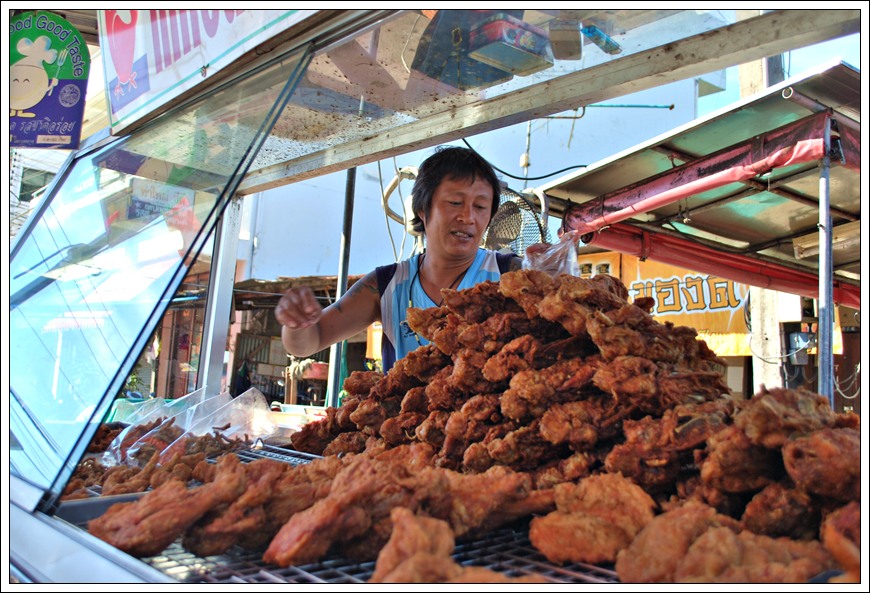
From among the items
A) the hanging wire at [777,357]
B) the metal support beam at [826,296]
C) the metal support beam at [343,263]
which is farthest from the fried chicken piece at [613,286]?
the hanging wire at [777,357]

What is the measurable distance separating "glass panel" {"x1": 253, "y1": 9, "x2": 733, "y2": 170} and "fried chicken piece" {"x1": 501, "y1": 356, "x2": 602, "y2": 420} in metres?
1.05

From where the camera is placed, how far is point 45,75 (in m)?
3.18

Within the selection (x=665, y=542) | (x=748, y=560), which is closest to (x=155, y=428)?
(x=665, y=542)

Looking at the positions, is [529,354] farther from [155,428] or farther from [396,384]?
[155,428]

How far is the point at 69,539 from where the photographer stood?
43.2 inches

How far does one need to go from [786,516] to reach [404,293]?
2015mm

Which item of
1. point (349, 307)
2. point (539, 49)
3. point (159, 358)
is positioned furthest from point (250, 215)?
point (539, 49)

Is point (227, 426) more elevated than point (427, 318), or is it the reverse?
point (427, 318)

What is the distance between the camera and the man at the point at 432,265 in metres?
2.54

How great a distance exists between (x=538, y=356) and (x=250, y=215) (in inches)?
508

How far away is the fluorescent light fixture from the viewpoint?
5598 mm

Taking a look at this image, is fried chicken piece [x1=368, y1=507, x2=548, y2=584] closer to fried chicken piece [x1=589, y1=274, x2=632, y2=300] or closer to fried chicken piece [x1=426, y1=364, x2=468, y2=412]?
fried chicken piece [x1=426, y1=364, x2=468, y2=412]

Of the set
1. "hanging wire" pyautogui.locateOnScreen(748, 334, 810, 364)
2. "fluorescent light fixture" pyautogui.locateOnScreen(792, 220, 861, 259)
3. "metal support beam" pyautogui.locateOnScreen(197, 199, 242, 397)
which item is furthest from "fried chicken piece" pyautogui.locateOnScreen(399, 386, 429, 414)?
"hanging wire" pyautogui.locateOnScreen(748, 334, 810, 364)

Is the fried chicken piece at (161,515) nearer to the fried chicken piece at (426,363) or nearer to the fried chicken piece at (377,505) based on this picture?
the fried chicken piece at (377,505)
